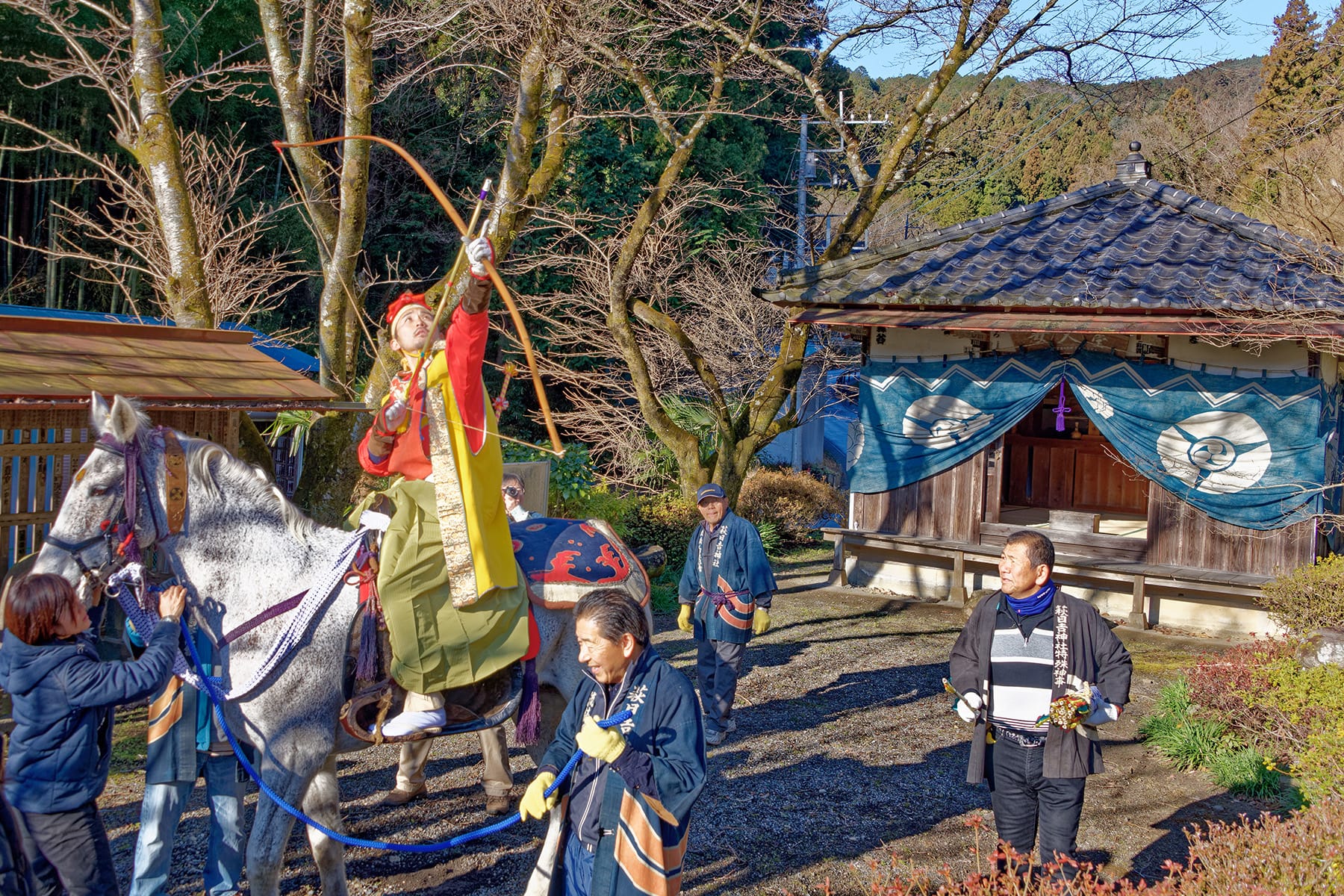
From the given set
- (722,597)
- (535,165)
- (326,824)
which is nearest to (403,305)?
(326,824)

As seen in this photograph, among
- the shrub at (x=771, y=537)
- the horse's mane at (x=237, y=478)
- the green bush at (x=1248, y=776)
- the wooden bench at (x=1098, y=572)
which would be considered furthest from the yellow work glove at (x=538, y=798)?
the shrub at (x=771, y=537)

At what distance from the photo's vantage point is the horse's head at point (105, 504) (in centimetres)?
392

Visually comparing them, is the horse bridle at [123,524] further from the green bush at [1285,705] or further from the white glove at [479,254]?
the green bush at [1285,705]

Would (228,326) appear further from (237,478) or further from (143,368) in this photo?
(237,478)

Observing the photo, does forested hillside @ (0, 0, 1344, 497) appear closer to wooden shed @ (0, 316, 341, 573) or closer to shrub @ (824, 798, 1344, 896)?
wooden shed @ (0, 316, 341, 573)

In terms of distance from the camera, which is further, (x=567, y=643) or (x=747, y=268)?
(x=747, y=268)

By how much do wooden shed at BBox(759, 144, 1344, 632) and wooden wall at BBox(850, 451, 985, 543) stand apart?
0.02 metres

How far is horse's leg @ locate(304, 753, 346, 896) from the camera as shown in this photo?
449 cm

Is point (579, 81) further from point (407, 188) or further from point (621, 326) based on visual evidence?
point (407, 188)

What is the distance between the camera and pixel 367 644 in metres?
4.45

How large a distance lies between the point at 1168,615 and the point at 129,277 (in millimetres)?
13472

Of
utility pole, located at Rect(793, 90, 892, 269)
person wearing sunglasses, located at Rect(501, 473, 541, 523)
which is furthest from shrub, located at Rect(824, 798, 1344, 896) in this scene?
utility pole, located at Rect(793, 90, 892, 269)

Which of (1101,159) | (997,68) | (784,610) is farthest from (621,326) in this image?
(1101,159)

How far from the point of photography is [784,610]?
12.0 metres
